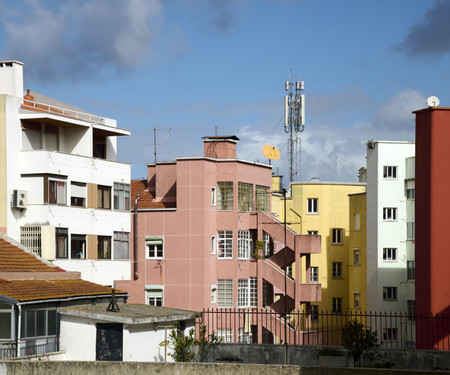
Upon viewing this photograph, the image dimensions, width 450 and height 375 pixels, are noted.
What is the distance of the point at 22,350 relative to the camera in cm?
3553

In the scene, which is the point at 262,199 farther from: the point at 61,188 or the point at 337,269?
the point at 337,269

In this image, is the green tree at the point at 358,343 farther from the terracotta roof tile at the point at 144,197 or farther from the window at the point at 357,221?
the window at the point at 357,221

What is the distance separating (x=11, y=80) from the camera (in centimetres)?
5066

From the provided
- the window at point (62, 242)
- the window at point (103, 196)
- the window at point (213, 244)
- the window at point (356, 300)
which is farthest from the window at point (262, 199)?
the window at point (356, 300)

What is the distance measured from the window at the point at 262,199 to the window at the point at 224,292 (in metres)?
5.82

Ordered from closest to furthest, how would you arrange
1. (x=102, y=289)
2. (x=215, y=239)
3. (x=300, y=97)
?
(x=102, y=289), (x=215, y=239), (x=300, y=97)

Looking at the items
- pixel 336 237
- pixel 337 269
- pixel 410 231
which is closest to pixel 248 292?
pixel 410 231

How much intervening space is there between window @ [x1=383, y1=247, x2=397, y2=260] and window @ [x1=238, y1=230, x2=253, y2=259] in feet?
48.1

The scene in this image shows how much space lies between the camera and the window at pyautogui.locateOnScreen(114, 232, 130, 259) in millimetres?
55188

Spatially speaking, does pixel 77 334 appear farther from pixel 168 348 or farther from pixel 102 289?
pixel 102 289

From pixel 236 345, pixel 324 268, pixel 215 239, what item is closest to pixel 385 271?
pixel 324 268

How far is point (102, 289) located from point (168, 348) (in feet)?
20.5

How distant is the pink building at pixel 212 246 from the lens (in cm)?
5847

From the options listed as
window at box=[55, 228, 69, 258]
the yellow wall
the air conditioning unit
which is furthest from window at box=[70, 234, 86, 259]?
the yellow wall
